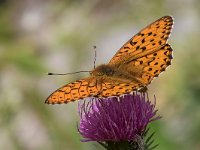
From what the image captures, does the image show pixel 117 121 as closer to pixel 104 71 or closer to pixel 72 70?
pixel 104 71

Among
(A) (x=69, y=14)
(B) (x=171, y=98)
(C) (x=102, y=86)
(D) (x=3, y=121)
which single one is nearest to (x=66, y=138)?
(D) (x=3, y=121)

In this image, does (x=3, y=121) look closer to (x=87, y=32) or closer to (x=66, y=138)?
(x=66, y=138)

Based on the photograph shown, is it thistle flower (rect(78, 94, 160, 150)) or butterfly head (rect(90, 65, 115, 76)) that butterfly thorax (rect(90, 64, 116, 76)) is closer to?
butterfly head (rect(90, 65, 115, 76))

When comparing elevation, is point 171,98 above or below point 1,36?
below

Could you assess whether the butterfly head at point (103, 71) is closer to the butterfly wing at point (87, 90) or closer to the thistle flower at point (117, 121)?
the thistle flower at point (117, 121)

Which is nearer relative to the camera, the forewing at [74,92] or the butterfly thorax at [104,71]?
the forewing at [74,92]

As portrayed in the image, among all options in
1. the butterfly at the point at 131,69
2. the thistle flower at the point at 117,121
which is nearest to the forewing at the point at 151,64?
the butterfly at the point at 131,69

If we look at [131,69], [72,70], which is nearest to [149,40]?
[131,69]
